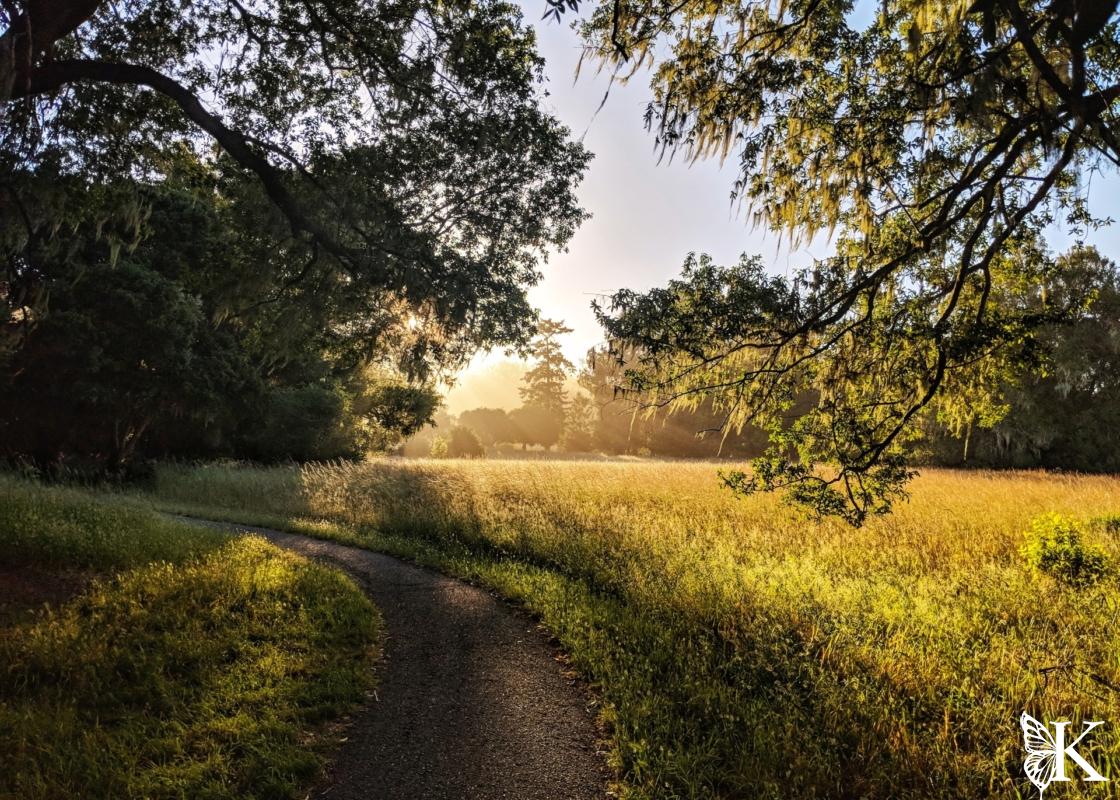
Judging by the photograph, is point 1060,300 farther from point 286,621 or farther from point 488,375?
point 488,375

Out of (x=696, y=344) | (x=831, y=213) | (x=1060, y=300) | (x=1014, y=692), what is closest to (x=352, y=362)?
(x=696, y=344)

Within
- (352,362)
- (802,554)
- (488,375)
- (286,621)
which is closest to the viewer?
(286,621)

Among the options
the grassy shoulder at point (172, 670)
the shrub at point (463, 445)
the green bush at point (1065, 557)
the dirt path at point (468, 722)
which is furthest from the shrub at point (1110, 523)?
the shrub at point (463, 445)

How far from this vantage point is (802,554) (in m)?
8.13

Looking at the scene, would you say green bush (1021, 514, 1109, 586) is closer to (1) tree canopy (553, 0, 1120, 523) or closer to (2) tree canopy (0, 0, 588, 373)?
(1) tree canopy (553, 0, 1120, 523)

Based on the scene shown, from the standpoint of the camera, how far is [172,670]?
4441 millimetres

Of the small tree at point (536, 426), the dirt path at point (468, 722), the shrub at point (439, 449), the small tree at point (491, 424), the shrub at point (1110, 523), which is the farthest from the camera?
the small tree at point (536, 426)

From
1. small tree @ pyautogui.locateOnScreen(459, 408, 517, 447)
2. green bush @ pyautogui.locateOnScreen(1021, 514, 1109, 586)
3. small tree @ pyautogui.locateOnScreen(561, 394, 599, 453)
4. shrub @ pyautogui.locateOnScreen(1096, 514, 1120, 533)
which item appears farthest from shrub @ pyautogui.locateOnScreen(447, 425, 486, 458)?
green bush @ pyautogui.locateOnScreen(1021, 514, 1109, 586)

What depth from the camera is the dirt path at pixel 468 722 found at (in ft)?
11.3

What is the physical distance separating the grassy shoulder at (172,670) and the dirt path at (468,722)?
0.31 metres

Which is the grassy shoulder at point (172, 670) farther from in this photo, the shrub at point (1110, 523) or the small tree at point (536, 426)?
the small tree at point (536, 426)

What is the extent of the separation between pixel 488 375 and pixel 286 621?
183 metres

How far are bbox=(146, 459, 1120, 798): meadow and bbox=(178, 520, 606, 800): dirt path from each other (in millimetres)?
353

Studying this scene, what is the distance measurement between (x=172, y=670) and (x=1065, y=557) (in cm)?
1027
